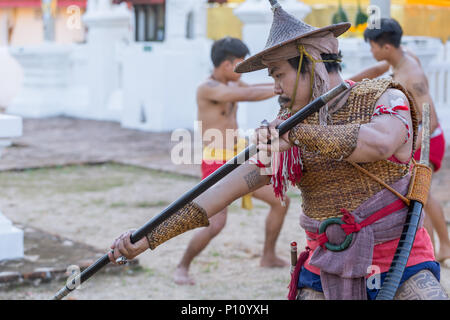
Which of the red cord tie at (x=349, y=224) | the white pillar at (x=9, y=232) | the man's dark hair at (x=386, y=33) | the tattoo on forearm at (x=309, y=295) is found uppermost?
the man's dark hair at (x=386, y=33)

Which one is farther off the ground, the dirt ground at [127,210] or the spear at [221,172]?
the spear at [221,172]

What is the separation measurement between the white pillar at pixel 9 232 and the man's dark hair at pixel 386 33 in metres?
2.75

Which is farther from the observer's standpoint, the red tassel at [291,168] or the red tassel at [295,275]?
the red tassel at [295,275]

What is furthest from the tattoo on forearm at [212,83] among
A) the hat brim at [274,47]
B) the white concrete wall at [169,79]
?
the white concrete wall at [169,79]

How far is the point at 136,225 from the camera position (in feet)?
24.4

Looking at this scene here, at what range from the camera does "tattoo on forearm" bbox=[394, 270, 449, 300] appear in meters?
2.78

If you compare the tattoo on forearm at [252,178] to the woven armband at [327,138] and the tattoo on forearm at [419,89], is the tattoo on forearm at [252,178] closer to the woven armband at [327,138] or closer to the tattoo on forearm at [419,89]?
the woven armband at [327,138]

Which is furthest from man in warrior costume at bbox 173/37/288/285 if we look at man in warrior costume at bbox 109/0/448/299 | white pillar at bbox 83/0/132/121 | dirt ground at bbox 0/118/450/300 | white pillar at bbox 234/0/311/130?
white pillar at bbox 83/0/132/121

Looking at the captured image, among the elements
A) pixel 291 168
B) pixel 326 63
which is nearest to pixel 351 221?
pixel 291 168

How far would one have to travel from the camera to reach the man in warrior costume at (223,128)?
5.63m

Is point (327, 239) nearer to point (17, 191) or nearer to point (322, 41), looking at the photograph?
point (322, 41)

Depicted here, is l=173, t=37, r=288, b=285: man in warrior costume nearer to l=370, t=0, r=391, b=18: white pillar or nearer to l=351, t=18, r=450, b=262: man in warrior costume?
l=351, t=18, r=450, b=262: man in warrior costume

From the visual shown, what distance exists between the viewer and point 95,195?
29.3ft

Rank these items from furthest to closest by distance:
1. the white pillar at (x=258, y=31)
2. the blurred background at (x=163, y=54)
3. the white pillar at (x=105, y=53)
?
1. the white pillar at (x=105, y=53)
2. the blurred background at (x=163, y=54)
3. the white pillar at (x=258, y=31)
